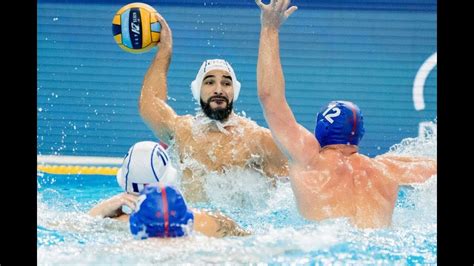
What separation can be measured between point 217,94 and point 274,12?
1186 mm

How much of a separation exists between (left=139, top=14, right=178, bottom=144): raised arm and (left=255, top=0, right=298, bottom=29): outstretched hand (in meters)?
1.27

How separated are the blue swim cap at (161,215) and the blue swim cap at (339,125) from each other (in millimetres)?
1061

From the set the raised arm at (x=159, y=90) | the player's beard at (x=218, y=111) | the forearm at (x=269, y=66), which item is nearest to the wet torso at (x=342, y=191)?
the forearm at (x=269, y=66)

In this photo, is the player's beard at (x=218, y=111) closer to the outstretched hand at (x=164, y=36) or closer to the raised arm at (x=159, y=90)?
the raised arm at (x=159, y=90)

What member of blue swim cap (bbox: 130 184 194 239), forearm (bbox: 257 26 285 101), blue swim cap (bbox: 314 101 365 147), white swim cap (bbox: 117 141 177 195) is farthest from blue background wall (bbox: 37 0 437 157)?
blue swim cap (bbox: 130 184 194 239)

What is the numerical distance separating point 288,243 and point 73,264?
3.03ft

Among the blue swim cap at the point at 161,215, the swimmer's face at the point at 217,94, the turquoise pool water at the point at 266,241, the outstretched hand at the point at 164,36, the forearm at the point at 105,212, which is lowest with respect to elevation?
the turquoise pool water at the point at 266,241

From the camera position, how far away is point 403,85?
7.38 m

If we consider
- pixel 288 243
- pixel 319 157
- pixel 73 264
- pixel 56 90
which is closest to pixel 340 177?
pixel 319 157

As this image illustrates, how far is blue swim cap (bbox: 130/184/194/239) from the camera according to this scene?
293 centimetres

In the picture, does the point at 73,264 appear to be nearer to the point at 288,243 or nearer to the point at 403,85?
the point at 288,243

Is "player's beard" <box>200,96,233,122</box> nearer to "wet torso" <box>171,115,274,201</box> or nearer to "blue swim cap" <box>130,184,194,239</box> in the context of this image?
"wet torso" <box>171,115,274,201</box>

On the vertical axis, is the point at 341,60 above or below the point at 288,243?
above

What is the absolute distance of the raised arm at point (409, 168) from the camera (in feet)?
13.4
